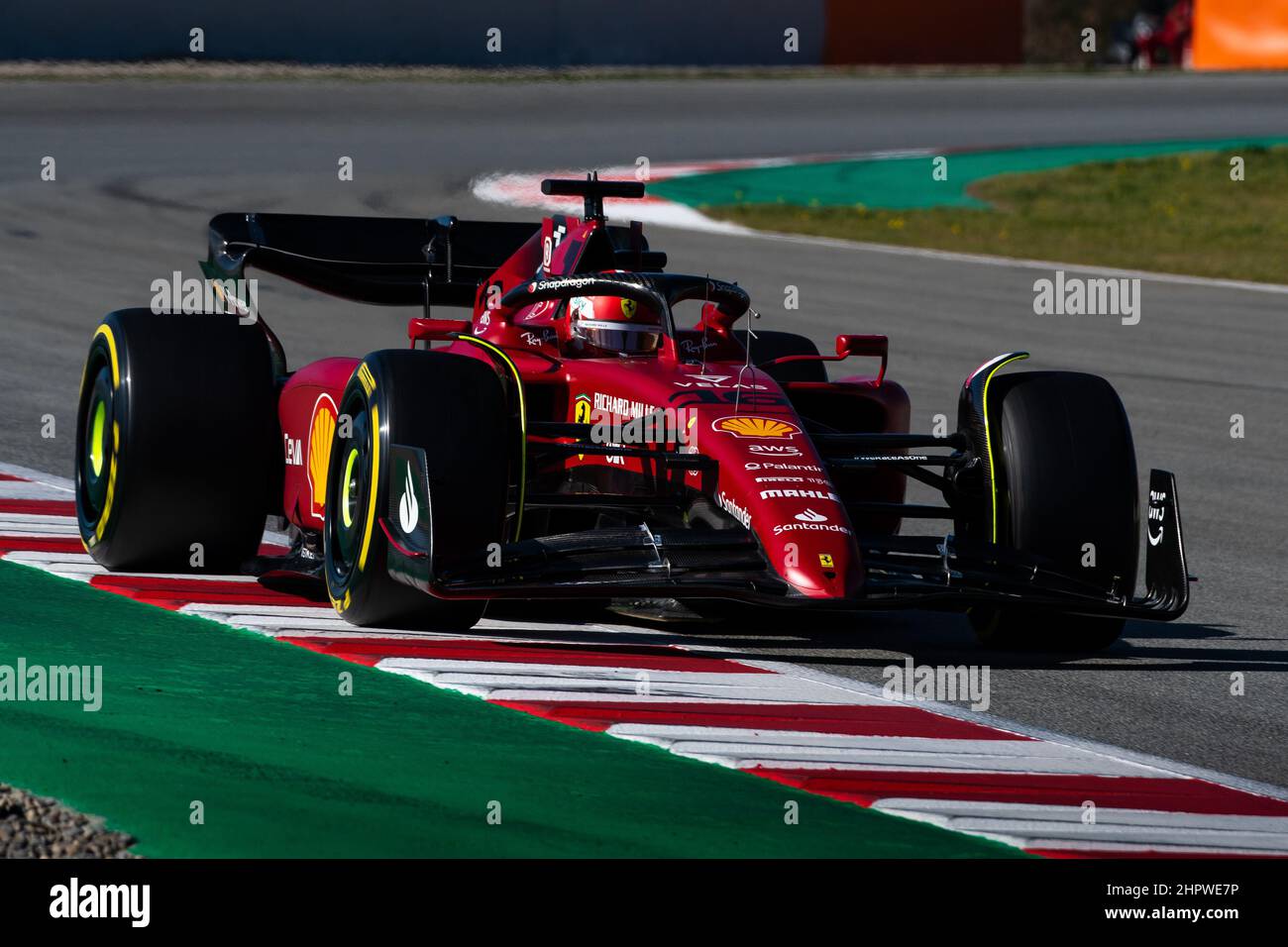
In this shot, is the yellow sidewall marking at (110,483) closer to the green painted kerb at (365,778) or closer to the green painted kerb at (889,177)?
the green painted kerb at (365,778)

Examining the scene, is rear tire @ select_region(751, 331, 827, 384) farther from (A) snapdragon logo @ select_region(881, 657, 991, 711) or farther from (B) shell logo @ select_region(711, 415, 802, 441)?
(A) snapdragon logo @ select_region(881, 657, 991, 711)

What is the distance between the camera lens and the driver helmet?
801 centimetres

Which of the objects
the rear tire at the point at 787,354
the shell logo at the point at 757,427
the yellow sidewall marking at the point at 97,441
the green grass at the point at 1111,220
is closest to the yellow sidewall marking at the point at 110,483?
the yellow sidewall marking at the point at 97,441

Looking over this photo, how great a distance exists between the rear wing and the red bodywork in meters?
0.72

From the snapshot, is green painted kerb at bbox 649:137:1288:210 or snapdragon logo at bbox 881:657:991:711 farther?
green painted kerb at bbox 649:137:1288:210

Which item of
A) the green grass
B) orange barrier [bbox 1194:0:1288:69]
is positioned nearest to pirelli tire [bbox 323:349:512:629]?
the green grass

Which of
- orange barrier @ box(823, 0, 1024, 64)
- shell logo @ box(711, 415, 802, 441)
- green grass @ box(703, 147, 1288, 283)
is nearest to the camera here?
shell logo @ box(711, 415, 802, 441)

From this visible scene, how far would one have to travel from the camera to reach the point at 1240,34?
→ 153ft

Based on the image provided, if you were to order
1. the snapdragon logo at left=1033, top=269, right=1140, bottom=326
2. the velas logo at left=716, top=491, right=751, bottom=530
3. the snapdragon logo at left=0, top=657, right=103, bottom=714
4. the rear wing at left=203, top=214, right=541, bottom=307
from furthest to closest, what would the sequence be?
the snapdragon logo at left=1033, top=269, right=1140, bottom=326, the rear wing at left=203, top=214, right=541, bottom=307, the velas logo at left=716, top=491, right=751, bottom=530, the snapdragon logo at left=0, top=657, right=103, bottom=714

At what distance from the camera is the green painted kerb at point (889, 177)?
1035 inches
